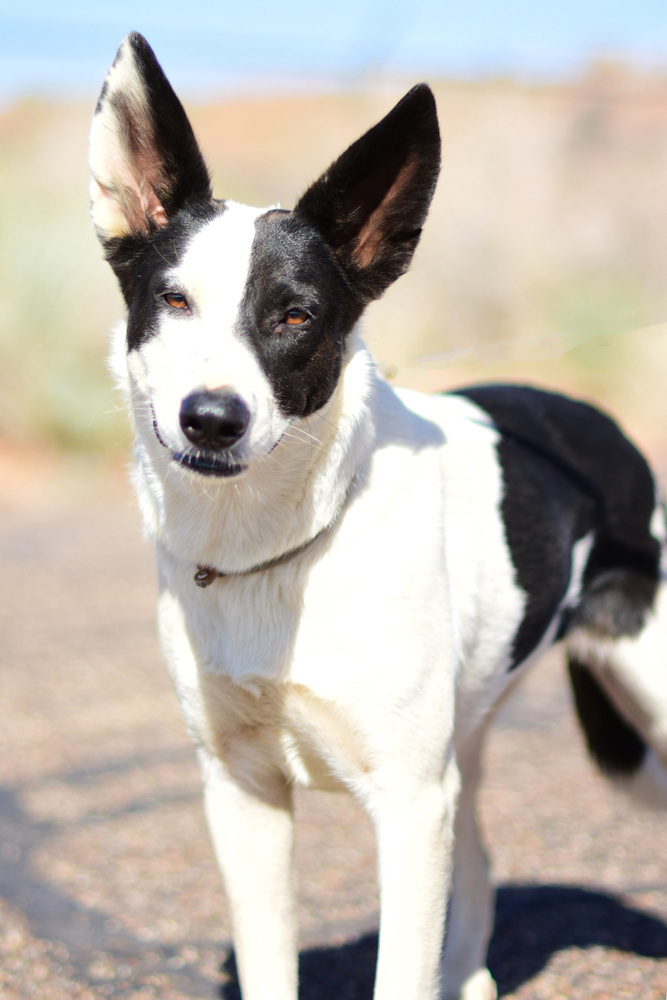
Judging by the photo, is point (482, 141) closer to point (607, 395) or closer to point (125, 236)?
point (607, 395)

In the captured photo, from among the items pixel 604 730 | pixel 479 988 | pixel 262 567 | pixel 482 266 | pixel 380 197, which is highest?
pixel 380 197

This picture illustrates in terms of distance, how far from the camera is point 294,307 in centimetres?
225

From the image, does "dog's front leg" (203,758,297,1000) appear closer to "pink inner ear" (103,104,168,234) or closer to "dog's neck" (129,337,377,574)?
"dog's neck" (129,337,377,574)

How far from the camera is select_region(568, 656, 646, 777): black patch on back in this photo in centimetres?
331

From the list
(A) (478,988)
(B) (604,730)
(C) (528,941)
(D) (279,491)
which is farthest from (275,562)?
(C) (528,941)

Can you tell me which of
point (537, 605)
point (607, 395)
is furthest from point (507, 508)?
point (607, 395)

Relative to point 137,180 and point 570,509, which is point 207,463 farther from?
point 570,509

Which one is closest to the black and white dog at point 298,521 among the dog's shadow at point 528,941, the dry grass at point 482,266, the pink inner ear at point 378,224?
the pink inner ear at point 378,224

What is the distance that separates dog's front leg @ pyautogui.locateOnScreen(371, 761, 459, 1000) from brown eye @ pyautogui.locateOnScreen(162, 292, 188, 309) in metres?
1.14

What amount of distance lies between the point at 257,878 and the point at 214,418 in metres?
1.14

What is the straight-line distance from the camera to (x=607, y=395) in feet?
43.3

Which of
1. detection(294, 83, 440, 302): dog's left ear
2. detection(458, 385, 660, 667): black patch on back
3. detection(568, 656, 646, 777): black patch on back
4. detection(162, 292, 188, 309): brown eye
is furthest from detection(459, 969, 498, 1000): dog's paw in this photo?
detection(162, 292, 188, 309): brown eye

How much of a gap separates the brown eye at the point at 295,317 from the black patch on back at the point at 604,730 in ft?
5.18

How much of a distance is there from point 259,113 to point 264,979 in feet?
141
